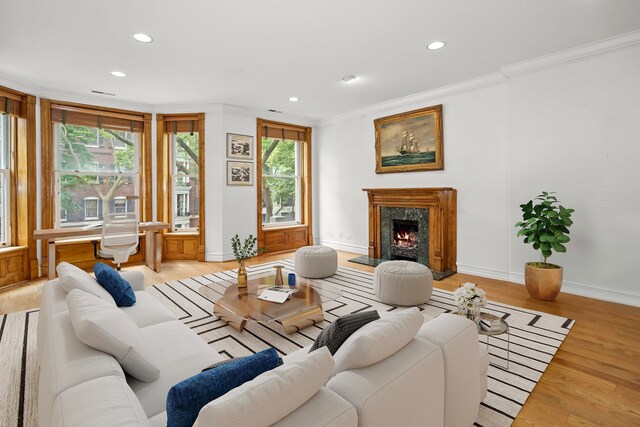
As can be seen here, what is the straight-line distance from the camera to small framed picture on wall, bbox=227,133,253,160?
593 cm

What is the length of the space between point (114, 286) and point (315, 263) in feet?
8.62

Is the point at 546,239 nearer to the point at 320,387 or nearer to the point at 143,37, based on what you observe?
the point at 320,387

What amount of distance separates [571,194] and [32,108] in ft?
24.0

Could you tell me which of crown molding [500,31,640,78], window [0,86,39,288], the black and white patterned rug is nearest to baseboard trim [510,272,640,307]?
the black and white patterned rug

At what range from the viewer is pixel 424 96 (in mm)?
5254

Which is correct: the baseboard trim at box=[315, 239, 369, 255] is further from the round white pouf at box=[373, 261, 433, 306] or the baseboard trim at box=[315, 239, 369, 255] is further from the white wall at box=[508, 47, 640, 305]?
the white wall at box=[508, 47, 640, 305]

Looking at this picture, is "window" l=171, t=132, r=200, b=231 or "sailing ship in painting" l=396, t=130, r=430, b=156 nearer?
"sailing ship in painting" l=396, t=130, r=430, b=156

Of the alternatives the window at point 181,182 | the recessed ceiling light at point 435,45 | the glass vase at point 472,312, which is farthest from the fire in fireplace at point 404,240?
the window at point 181,182

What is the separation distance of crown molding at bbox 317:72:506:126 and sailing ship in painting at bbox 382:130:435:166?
0.53 metres

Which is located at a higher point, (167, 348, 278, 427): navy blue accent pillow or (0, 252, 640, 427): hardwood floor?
(167, 348, 278, 427): navy blue accent pillow

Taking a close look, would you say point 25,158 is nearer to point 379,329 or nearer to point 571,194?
point 379,329

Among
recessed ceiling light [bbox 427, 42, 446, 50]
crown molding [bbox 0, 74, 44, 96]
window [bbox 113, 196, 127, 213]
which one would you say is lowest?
window [bbox 113, 196, 127, 213]

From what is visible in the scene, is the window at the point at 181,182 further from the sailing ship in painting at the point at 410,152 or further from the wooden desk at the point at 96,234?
the sailing ship in painting at the point at 410,152

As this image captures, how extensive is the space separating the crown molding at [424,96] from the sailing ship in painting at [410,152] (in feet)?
1.75
